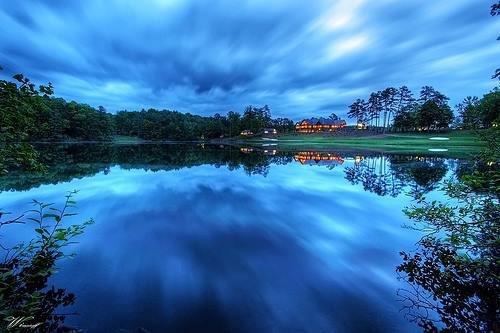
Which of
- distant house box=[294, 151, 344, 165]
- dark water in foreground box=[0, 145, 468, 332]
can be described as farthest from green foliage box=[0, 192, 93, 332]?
distant house box=[294, 151, 344, 165]

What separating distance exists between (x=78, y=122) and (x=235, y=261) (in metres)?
132

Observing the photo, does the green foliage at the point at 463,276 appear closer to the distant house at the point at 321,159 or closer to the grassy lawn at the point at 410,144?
the distant house at the point at 321,159

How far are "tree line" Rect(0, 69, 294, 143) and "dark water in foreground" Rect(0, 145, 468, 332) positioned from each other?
4.04 metres

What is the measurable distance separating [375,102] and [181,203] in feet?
467

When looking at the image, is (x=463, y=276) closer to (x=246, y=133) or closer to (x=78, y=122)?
(x=78, y=122)

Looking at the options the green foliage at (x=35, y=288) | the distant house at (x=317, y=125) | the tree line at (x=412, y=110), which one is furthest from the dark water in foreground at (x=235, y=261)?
the distant house at (x=317, y=125)

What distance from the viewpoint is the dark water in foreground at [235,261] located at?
5789 millimetres

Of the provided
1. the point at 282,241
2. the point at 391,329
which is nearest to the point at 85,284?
the point at 282,241

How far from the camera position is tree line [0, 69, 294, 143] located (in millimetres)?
5746

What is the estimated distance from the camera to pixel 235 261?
→ 853 cm

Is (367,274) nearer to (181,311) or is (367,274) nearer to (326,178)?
(181,311)

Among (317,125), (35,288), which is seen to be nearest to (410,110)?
(317,125)

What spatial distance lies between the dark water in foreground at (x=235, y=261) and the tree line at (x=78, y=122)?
4.04 meters

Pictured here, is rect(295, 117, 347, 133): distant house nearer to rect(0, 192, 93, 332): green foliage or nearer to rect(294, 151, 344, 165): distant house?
rect(294, 151, 344, 165): distant house
